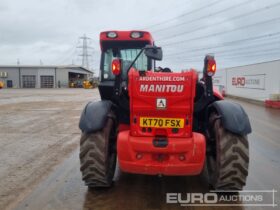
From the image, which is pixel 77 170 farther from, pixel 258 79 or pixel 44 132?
pixel 258 79

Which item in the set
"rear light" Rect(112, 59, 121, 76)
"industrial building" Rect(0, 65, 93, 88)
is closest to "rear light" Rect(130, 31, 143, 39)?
"rear light" Rect(112, 59, 121, 76)

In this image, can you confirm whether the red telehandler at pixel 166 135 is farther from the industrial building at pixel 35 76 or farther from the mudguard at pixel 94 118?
the industrial building at pixel 35 76

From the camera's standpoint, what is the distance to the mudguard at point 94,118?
4.41 metres

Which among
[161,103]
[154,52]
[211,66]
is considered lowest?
[161,103]

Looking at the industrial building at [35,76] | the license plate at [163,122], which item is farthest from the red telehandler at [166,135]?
the industrial building at [35,76]

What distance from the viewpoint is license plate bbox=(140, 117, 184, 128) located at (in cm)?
422

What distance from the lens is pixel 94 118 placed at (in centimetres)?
447

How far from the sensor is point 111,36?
598 cm

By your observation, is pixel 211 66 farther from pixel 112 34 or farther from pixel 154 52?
pixel 112 34

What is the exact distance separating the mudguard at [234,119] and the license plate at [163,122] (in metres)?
0.62

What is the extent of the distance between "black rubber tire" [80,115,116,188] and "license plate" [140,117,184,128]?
2.25 ft

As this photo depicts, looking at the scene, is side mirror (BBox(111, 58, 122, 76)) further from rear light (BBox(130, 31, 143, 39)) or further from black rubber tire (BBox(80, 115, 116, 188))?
rear light (BBox(130, 31, 143, 39))

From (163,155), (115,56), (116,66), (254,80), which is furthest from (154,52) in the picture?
(254,80)

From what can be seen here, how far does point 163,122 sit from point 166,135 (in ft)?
0.59
